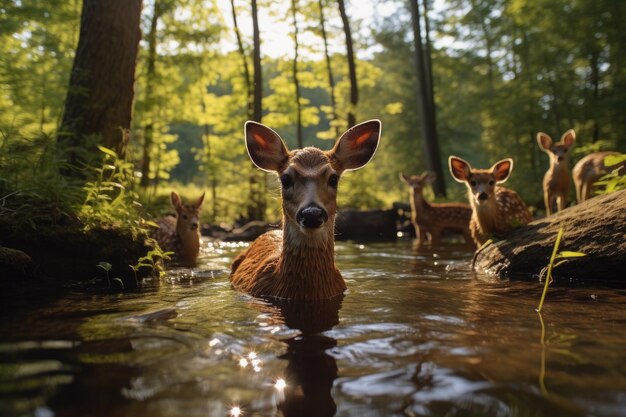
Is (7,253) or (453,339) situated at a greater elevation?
(7,253)

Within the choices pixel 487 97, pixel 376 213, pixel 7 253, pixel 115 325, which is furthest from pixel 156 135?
pixel 115 325

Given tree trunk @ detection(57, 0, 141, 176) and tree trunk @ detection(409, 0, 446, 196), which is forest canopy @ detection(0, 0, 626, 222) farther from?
tree trunk @ detection(57, 0, 141, 176)

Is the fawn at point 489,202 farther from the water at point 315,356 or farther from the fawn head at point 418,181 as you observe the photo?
the fawn head at point 418,181

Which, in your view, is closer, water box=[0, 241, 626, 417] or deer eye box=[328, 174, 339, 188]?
water box=[0, 241, 626, 417]

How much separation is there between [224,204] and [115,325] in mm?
19824

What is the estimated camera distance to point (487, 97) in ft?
85.3

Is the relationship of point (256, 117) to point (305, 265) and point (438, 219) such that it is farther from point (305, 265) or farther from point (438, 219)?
point (305, 265)

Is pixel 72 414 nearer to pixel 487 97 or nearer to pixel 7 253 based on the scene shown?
pixel 7 253

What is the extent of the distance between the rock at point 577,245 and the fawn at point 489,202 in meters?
1.23

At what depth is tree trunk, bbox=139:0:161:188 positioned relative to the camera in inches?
810

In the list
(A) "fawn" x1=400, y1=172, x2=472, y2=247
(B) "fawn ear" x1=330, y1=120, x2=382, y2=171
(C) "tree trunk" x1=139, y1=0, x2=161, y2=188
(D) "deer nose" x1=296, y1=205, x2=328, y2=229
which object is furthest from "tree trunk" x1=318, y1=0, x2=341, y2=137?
(D) "deer nose" x1=296, y1=205, x2=328, y2=229

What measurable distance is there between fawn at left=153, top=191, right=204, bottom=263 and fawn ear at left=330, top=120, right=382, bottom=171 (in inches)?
193

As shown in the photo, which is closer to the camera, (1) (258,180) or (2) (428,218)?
(2) (428,218)

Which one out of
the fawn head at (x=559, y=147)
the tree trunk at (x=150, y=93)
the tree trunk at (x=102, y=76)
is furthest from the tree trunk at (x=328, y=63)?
the tree trunk at (x=102, y=76)
